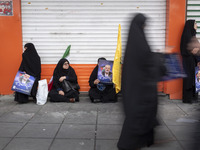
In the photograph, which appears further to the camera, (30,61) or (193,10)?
(193,10)

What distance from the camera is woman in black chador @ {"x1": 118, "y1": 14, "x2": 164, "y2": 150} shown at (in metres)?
3.03

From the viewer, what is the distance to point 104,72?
7.08 metres

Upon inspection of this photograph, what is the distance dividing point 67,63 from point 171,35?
3022 mm

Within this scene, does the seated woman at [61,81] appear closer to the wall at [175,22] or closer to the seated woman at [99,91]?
the seated woman at [99,91]

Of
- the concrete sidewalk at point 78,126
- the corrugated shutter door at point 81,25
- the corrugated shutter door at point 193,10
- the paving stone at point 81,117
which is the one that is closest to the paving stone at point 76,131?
the concrete sidewalk at point 78,126

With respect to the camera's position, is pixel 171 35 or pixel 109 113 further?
pixel 171 35

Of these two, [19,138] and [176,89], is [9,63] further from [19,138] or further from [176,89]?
[176,89]

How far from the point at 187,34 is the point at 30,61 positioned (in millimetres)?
4258

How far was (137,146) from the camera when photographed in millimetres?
3186

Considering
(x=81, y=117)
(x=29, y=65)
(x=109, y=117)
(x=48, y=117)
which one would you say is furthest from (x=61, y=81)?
(x=109, y=117)

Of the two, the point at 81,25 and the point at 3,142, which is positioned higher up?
the point at 81,25

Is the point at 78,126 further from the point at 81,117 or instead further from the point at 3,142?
the point at 3,142

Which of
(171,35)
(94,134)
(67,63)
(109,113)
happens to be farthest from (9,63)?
(171,35)

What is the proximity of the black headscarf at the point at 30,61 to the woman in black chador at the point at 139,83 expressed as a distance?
438 centimetres
